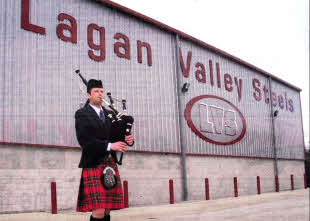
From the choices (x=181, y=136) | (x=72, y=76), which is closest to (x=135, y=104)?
(x=181, y=136)

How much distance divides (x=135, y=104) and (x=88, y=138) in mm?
12205

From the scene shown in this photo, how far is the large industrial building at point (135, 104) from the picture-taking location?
524 inches

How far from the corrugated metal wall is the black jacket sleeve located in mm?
8174

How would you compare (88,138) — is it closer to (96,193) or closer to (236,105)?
(96,193)

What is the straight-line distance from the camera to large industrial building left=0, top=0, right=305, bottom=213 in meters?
13.3

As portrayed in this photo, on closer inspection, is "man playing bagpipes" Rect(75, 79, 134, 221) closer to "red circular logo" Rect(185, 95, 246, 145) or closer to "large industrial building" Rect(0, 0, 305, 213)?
"large industrial building" Rect(0, 0, 305, 213)

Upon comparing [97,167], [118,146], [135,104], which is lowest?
[97,167]

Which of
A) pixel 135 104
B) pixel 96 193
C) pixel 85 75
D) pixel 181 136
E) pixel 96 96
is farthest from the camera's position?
pixel 181 136

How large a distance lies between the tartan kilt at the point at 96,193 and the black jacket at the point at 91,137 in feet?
0.30

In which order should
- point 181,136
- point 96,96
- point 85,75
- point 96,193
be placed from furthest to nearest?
point 181,136 < point 85,75 < point 96,96 < point 96,193

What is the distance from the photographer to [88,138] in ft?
16.9

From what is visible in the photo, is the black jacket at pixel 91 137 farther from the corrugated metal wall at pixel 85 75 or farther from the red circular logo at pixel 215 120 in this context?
the red circular logo at pixel 215 120

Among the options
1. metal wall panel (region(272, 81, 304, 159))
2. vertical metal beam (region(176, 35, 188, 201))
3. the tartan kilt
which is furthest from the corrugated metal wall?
the tartan kilt

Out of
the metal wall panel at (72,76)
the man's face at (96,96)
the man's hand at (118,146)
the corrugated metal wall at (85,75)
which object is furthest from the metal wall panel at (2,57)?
the man's hand at (118,146)
